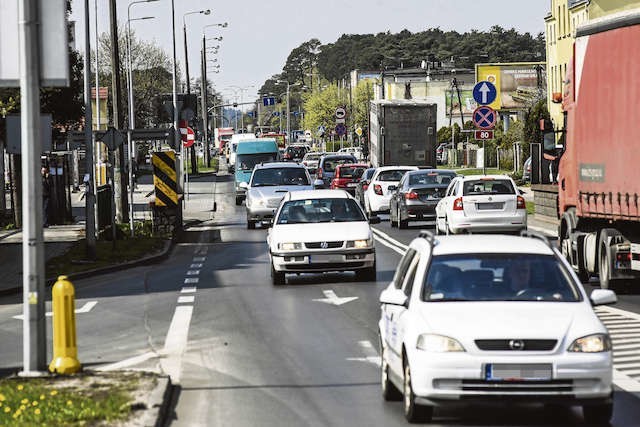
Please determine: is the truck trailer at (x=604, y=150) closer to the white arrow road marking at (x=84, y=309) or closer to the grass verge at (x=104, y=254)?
the white arrow road marking at (x=84, y=309)

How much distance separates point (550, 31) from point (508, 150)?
31.3ft

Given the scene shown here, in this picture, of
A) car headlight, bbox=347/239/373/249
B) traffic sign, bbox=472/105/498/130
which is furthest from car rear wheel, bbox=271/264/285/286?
traffic sign, bbox=472/105/498/130

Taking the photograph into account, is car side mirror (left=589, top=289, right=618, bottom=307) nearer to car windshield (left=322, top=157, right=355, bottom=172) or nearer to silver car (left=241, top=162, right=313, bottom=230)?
silver car (left=241, top=162, right=313, bottom=230)

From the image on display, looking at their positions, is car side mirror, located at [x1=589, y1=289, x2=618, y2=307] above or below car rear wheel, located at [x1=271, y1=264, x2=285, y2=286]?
above

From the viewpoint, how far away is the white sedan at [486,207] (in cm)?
3481

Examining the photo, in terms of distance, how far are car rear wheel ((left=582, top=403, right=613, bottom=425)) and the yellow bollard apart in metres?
4.50

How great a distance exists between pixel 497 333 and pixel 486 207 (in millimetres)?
24373

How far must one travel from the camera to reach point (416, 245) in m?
12.6

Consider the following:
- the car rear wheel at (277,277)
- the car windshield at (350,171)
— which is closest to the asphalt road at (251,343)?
the car rear wheel at (277,277)

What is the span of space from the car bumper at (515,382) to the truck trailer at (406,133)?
47.6 m

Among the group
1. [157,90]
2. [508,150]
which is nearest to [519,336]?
[508,150]

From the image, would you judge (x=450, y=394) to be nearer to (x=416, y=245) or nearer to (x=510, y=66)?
(x=416, y=245)

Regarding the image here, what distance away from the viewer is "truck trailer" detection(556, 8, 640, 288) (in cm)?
2089

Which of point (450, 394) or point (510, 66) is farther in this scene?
point (510, 66)
